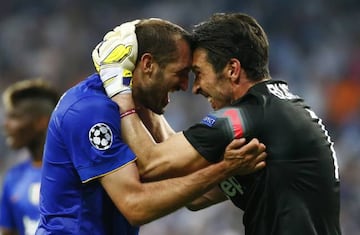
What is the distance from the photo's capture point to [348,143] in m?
10.9

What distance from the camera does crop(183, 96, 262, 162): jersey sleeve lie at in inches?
173

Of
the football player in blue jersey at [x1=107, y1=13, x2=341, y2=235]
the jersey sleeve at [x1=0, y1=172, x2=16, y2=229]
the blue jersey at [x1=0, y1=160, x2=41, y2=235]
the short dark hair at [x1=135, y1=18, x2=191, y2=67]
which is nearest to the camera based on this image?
the football player in blue jersey at [x1=107, y1=13, x2=341, y2=235]

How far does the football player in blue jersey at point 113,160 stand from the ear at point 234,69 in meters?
0.24

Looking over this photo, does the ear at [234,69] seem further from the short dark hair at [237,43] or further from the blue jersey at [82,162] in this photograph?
the blue jersey at [82,162]

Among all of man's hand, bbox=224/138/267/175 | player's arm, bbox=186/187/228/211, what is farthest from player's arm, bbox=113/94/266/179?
player's arm, bbox=186/187/228/211

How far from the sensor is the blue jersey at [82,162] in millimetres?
4469

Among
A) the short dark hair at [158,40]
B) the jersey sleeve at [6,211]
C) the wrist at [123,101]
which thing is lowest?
the jersey sleeve at [6,211]

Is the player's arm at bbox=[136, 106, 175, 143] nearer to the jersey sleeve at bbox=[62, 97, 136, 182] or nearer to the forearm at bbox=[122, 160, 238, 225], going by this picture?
the jersey sleeve at bbox=[62, 97, 136, 182]

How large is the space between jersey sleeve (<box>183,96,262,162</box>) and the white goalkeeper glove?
451 mm

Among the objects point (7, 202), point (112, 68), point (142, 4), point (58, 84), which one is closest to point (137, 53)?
point (112, 68)

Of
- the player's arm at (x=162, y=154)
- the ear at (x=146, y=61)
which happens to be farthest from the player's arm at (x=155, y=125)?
the player's arm at (x=162, y=154)

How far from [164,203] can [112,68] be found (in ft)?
2.36

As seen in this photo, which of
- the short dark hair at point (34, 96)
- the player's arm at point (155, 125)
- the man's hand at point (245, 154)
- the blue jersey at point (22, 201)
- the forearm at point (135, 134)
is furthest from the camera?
the short dark hair at point (34, 96)

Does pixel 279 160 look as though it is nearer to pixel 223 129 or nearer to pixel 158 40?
pixel 223 129
